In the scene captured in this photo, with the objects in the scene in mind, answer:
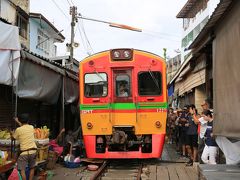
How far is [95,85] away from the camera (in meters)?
11.5

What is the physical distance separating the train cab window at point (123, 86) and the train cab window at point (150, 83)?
336 millimetres

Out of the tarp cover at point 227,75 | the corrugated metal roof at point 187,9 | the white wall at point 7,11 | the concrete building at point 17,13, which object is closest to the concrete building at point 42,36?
the concrete building at point 17,13

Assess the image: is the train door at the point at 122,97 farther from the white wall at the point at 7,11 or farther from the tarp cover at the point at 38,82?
the white wall at the point at 7,11

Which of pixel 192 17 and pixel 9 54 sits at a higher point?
pixel 192 17

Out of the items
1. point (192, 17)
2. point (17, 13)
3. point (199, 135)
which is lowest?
point (199, 135)

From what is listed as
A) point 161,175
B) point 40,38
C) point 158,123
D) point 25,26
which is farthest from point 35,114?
point 40,38

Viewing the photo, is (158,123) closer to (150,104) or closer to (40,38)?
(150,104)

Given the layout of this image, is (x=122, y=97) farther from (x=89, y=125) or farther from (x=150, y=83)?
(x=89, y=125)

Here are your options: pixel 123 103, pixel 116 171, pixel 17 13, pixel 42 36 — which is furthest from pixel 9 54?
pixel 42 36

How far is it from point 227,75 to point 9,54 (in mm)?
A: 4565

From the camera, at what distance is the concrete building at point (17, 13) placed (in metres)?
19.4

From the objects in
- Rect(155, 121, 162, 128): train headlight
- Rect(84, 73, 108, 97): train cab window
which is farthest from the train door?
Rect(155, 121, 162, 128): train headlight

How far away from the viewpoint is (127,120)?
11078 mm

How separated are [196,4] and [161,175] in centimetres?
3106
